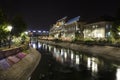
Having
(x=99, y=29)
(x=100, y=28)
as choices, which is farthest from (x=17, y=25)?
(x=100, y=28)

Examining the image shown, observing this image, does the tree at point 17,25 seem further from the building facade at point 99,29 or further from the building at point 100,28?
the building facade at point 99,29

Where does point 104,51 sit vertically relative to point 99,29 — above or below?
below

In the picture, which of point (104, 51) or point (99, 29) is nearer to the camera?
point (104, 51)

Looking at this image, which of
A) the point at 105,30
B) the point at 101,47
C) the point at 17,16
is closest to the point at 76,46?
the point at 105,30

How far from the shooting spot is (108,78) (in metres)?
28.6

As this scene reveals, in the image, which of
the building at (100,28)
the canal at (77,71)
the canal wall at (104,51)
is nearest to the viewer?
the canal at (77,71)

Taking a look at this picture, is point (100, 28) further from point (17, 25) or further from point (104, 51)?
point (104, 51)

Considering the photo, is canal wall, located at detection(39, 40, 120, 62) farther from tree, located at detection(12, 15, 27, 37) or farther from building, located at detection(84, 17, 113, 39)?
tree, located at detection(12, 15, 27, 37)

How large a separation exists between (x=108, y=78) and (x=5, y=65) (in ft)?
46.9

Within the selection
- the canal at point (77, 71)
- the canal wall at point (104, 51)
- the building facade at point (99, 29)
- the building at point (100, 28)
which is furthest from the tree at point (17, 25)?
the canal at point (77, 71)

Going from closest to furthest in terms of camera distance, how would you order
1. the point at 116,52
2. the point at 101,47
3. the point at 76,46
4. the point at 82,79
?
the point at 82,79
the point at 116,52
the point at 101,47
the point at 76,46

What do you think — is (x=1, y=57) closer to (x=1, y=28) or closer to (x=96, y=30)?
(x=1, y=28)

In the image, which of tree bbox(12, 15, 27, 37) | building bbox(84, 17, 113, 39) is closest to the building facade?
building bbox(84, 17, 113, 39)

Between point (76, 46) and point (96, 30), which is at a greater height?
point (96, 30)
